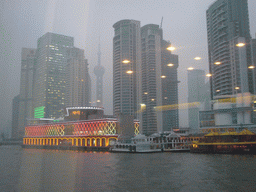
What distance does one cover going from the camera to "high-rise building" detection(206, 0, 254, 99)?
73.1 feet

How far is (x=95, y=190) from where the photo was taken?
585 inches

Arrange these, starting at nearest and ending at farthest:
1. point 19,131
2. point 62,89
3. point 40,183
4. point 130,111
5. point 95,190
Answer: point 95,190 < point 40,183 < point 130,111 < point 62,89 < point 19,131

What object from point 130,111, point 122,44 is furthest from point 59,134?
point 122,44

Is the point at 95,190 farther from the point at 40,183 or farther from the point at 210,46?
the point at 210,46

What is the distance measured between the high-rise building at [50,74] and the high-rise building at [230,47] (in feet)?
199

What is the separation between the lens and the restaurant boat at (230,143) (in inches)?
1601

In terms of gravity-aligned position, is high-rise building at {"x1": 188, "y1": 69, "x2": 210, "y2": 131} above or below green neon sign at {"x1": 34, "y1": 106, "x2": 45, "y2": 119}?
below

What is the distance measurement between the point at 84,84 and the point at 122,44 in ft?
79.7

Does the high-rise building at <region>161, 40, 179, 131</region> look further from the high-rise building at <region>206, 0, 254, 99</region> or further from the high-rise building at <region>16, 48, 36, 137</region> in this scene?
the high-rise building at <region>16, 48, 36, 137</region>

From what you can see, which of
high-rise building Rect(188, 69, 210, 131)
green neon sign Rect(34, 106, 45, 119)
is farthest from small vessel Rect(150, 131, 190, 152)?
green neon sign Rect(34, 106, 45, 119)

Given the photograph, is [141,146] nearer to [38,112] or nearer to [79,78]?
[79,78]

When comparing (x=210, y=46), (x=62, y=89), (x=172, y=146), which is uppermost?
(x=62, y=89)

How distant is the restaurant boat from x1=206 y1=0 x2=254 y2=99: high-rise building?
49.8 ft

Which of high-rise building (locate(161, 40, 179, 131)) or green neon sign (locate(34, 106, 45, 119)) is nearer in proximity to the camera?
high-rise building (locate(161, 40, 179, 131))
